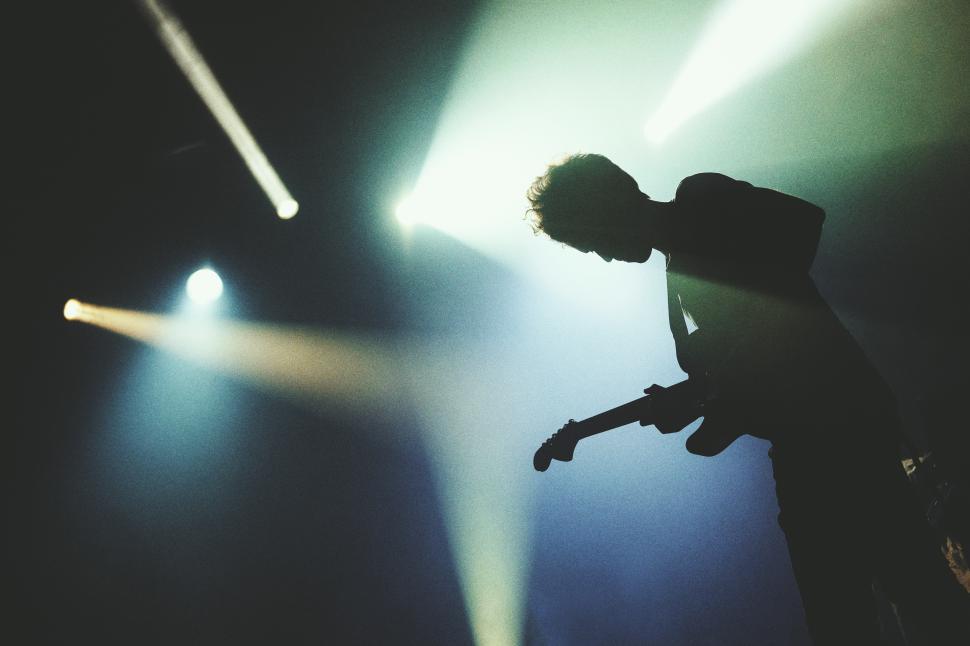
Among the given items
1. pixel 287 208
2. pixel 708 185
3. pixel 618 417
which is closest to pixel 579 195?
pixel 708 185

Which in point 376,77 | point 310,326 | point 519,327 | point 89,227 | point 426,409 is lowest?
point 426,409

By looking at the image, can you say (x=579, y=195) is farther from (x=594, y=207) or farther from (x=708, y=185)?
(x=708, y=185)

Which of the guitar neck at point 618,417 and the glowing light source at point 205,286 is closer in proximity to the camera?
the guitar neck at point 618,417

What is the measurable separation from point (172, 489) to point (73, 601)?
0.94 metres

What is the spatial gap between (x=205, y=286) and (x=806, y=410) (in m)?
4.95

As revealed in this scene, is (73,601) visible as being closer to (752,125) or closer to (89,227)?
(89,227)

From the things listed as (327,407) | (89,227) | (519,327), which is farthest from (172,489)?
(519,327)

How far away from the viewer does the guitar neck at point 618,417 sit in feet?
3.74

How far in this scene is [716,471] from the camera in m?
4.15

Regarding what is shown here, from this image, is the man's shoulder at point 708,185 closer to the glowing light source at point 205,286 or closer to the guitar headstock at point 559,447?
the guitar headstock at point 559,447

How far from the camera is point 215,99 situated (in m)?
3.62

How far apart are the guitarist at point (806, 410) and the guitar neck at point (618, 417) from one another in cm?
3

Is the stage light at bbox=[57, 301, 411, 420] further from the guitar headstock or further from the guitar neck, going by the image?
the guitar neck

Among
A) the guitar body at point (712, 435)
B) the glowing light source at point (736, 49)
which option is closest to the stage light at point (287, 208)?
the glowing light source at point (736, 49)
